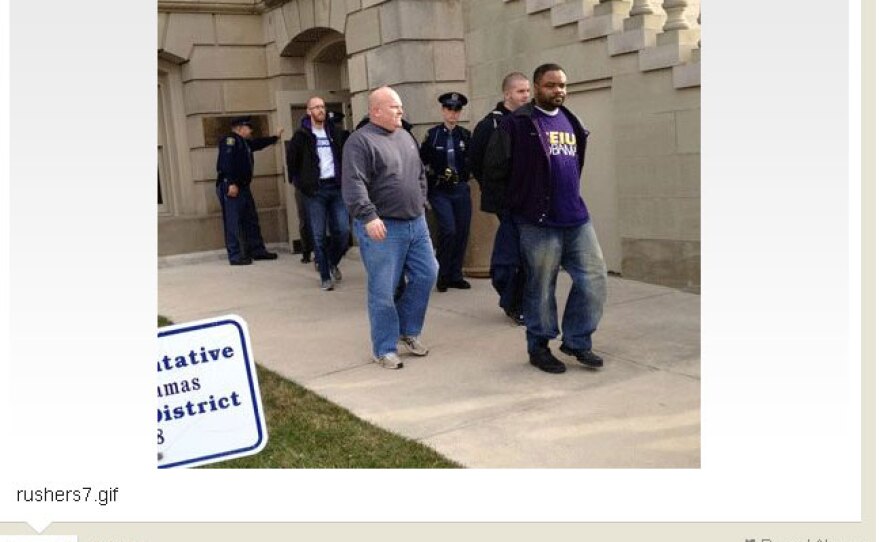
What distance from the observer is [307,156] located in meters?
8.37

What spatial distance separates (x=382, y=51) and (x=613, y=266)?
3243 millimetres

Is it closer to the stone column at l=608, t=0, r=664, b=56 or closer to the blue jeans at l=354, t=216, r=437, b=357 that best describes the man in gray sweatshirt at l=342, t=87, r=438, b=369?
the blue jeans at l=354, t=216, r=437, b=357

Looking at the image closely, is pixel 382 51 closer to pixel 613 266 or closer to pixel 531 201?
pixel 613 266

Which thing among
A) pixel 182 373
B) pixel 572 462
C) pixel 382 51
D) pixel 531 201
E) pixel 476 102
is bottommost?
pixel 572 462

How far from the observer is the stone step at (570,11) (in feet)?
25.4

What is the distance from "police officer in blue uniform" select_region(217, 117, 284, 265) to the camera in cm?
1042

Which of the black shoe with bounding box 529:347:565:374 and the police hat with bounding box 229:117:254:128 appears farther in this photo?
the police hat with bounding box 229:117:254:128

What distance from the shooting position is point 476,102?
29.9 feet

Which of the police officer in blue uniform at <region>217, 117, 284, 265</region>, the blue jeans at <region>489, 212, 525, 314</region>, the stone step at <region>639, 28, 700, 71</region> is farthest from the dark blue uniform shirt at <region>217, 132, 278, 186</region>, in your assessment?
the blue jeans at <region>489, 212, 525, 314</region>

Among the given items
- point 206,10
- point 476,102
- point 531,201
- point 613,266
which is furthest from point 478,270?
point 206,10

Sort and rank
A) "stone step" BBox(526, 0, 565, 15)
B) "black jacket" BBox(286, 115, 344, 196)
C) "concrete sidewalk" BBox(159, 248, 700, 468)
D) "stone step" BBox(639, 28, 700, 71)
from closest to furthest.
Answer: "concrete sidewalk" BBox(159, 248, 700, 468) < "stone step" BBox(639, 28, 700, 71) < "stone step" BBox(526, 0, 565, 15) < "black jacket" BBox(286, 115, 344, 196)

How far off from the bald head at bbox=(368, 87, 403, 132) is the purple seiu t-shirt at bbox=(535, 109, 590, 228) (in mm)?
858

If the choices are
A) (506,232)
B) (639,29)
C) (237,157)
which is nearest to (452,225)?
(506,232)

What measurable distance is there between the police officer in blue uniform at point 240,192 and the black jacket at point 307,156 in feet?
6.23
